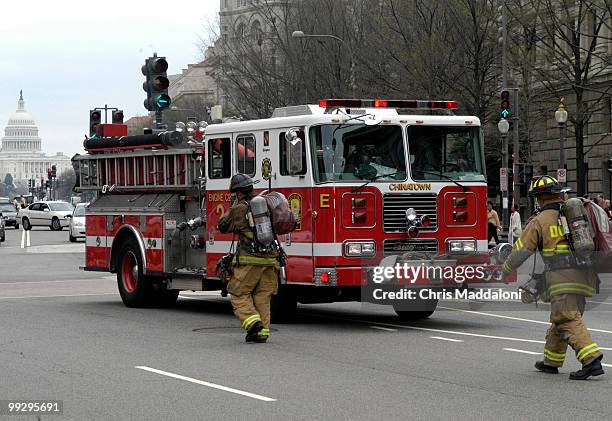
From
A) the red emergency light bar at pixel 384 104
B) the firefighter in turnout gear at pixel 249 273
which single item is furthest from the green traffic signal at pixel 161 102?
the firefighter in turnout gear at pixel 249 273

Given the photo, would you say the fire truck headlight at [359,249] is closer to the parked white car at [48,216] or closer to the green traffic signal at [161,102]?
the green traffic signal at [161,102]

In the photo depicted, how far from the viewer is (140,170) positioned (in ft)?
60.1

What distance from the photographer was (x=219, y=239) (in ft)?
53.1

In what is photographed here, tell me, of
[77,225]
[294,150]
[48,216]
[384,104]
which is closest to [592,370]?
[294,150]

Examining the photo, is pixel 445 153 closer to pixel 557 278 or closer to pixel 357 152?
pixel 357 152

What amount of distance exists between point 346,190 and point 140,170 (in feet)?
15.4

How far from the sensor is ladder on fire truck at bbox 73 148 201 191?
679 inches

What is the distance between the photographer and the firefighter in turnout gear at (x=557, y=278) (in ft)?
34.0

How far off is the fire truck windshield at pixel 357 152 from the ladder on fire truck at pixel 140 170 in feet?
9.46

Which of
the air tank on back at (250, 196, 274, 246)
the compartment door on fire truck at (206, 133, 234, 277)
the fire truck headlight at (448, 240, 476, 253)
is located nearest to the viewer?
the air tank on back at (250, 196, 274, 246)

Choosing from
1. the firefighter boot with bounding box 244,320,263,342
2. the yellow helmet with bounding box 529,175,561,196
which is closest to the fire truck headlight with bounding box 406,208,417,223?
the firefighter boot with bounding box 244,320,263,342

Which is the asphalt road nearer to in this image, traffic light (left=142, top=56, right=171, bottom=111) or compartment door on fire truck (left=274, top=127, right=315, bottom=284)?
compartment door on fire truck (left=274, top=127, right=315, bottom=284)

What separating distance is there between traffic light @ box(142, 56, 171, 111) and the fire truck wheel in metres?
3.17

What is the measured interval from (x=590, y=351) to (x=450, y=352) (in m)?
2.40
